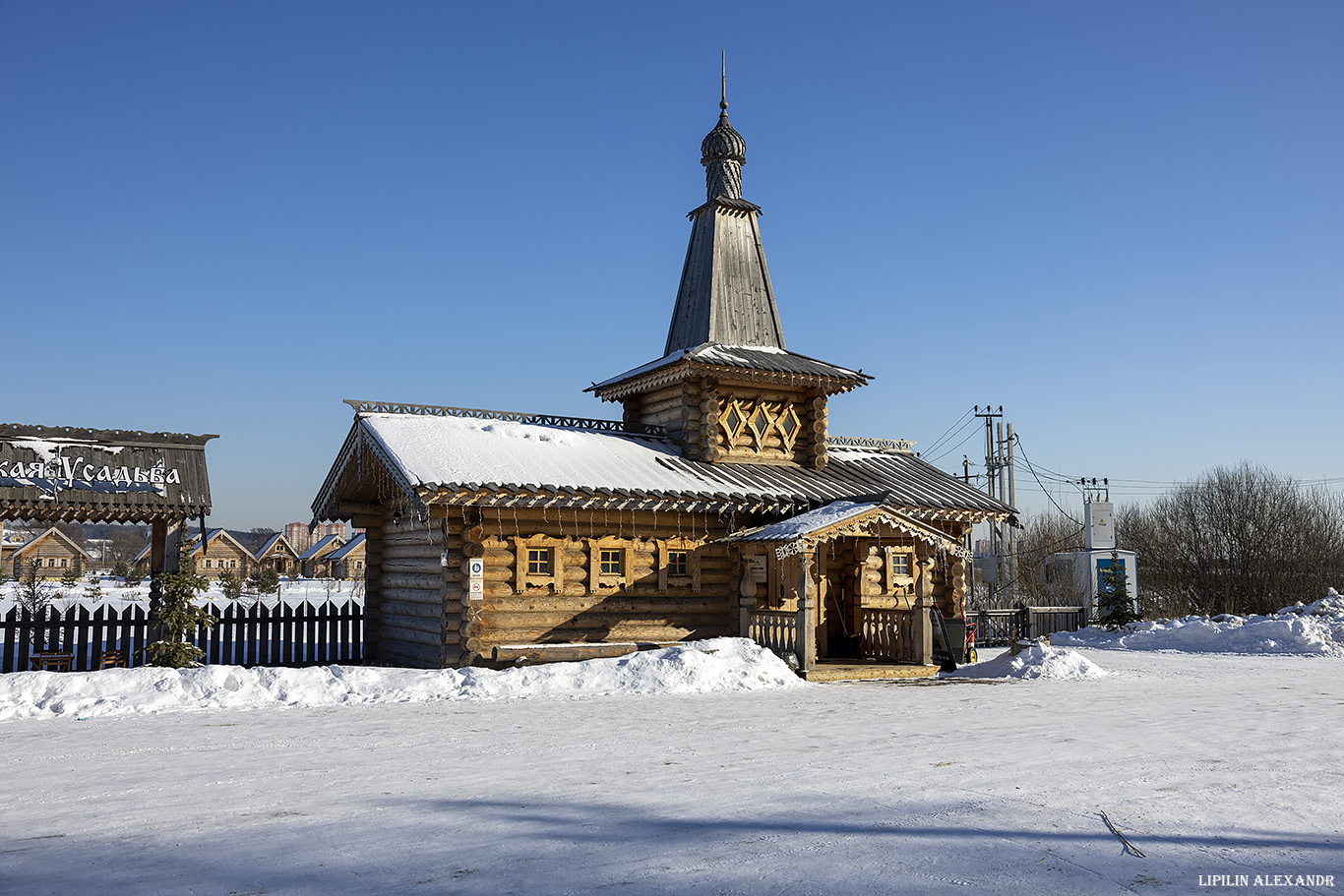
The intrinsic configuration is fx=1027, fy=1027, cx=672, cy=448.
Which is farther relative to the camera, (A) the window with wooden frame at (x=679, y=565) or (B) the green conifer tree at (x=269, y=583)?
(B) the green conifer tree at (x=269, y=583)

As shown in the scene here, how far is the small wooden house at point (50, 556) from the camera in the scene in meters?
72.5

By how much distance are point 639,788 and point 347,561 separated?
259 feet

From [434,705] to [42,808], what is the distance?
642cm

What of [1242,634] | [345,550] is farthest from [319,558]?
[1242,634]

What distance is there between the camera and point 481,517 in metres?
17.3

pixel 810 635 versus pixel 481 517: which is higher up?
pixel 481 517

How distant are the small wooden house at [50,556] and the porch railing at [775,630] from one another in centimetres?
6771

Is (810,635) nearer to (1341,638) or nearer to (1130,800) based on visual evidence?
(1130,800)

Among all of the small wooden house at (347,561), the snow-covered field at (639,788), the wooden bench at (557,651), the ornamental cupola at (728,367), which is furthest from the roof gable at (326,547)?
the snow-covered field at (639,788)

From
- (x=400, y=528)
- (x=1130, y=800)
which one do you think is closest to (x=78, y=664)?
(x=400, y=528)

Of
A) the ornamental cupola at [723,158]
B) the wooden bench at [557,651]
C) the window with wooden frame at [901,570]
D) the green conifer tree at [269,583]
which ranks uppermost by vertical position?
the ornamental cupola at [723,158]

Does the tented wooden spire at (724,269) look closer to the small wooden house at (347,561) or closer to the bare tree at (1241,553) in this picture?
the bare tree at (1241,553)

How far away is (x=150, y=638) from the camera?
52.1 ft

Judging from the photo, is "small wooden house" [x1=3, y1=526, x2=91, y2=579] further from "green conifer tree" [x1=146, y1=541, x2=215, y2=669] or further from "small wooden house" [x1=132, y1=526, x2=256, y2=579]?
"green conifer tree" [x1=146, y1=541, x2=215, y2=669]
